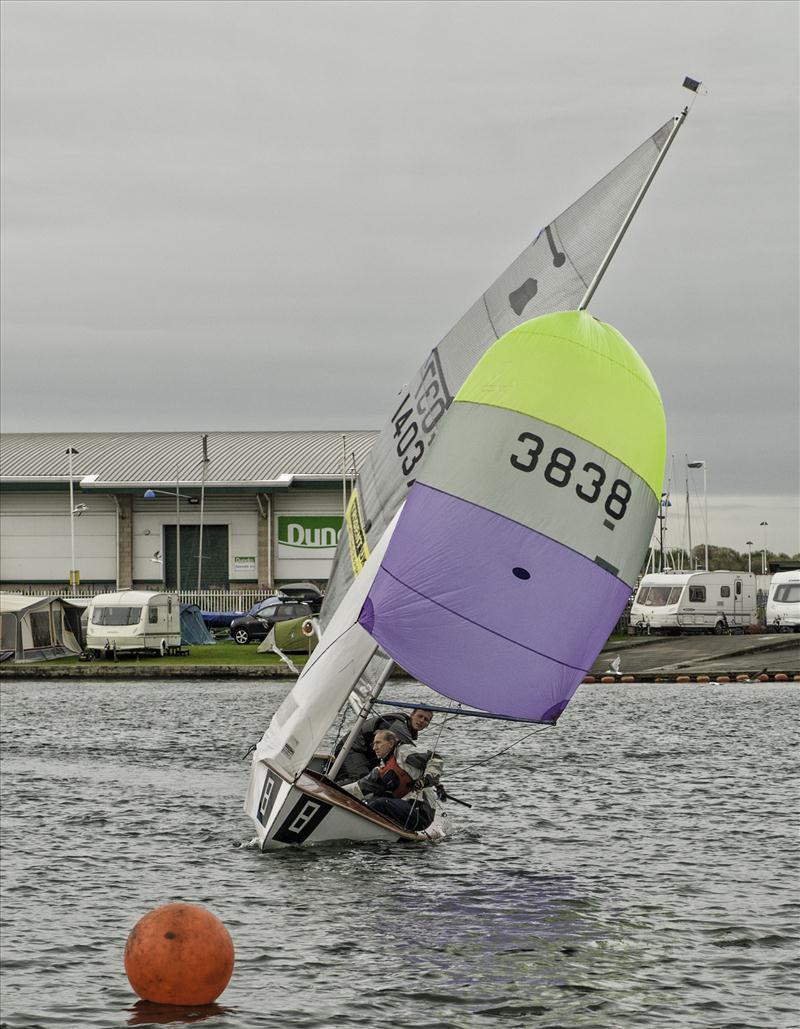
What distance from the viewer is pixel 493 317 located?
85.9 ft

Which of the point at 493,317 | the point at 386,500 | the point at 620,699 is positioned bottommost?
the point at 620,699

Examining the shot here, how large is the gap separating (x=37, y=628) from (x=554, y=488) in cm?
5034

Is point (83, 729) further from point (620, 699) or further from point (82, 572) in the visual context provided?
point (82, 572)

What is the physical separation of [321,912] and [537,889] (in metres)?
3.22

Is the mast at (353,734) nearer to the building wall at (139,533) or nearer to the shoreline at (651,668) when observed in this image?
the shoreline at (651,668)

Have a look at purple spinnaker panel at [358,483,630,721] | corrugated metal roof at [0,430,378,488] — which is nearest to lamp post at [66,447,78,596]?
→ corrugated metal roof at [0,430,378,488]

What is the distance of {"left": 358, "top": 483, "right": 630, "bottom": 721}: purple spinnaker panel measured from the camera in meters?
20.6

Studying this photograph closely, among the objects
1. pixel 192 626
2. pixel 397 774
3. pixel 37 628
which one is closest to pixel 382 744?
pixel 397 774

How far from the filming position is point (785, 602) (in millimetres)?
72125

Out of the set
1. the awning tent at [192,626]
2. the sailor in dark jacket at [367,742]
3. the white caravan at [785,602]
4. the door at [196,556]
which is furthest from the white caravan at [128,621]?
the sailor in dark jacket at [367,742]

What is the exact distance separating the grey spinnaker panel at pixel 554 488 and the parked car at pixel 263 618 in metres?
46.4

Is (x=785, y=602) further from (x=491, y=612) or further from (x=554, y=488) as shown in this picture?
(x=491, y=612)

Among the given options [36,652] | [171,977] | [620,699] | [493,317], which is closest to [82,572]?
[36,652]

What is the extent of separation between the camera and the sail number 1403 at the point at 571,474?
21016mm
